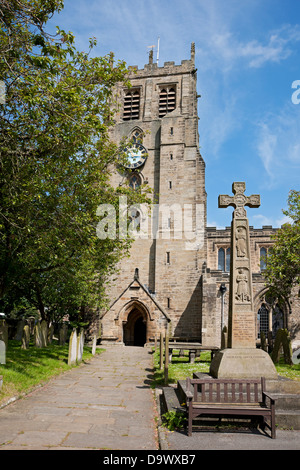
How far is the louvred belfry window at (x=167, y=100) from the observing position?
1210 inches

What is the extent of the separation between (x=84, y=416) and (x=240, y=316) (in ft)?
12.0

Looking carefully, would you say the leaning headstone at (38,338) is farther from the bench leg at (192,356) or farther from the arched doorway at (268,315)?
the arched doorway at (268,315)

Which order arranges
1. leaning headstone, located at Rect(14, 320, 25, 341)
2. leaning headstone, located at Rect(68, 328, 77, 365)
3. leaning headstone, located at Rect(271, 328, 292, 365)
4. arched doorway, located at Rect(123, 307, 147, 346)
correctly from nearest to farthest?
leaning headstone, located at Rect(68, 328, 77, 365) < leaning headstone, located at Rect(271, 328, 292, 365) < leaning headstone, located at Rect(14, 320, 25, 341) < arched doorway, located at Rect(123, 307, 147, 346)

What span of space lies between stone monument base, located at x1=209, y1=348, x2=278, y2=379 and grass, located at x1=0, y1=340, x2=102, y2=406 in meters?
4.17

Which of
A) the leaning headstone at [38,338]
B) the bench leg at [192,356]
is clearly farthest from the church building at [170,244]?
the leaning headstone at [38,338]

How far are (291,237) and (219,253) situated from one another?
20.9 m

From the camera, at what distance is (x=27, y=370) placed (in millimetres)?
9688

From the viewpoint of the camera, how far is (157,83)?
31594 millimetres

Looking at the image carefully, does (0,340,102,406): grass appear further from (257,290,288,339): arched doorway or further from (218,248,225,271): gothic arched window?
(218,248,225,271): gothic arched window

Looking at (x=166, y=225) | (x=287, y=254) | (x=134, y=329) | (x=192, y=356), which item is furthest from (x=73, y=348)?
(x=166, y=225)

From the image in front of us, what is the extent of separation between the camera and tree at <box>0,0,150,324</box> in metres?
7.32

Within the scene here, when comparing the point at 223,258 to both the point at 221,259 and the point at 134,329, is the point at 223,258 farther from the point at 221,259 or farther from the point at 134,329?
the point at 134,329

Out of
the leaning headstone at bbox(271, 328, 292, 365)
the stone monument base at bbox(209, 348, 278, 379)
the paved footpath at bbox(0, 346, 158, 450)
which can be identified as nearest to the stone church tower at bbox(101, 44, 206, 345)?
the leaning headstone at bbox(271, 328, 292, 365)

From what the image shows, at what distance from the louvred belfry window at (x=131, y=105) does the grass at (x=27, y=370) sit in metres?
22.8
